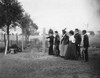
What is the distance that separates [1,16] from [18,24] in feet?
6.29

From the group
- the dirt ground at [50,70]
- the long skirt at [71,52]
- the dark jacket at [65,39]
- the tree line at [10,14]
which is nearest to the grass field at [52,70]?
the dirt ground at [50,70]

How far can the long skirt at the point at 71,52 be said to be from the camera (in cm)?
865

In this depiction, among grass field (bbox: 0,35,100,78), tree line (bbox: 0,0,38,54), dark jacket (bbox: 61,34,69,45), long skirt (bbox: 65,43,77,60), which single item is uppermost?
tree line (bbox: 0,0,38,54)

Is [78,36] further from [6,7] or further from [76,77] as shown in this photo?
[6,7]

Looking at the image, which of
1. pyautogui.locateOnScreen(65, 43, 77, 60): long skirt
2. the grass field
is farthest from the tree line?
the grass field

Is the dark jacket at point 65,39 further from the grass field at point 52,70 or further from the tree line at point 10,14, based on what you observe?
the tree line at point 10,14

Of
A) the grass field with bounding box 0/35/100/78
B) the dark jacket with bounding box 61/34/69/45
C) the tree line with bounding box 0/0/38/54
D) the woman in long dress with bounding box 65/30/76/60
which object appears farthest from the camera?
the tree line with bounding box 0/0/38/54

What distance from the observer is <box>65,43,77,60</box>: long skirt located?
8648mm

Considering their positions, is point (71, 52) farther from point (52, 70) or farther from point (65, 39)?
point (52, 70)

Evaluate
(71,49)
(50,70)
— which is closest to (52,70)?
(50,70)

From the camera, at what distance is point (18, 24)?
14969 millimetres

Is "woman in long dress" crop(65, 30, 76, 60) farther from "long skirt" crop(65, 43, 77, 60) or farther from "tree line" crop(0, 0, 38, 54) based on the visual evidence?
"tree line" crop(0, 0, 38, 54)

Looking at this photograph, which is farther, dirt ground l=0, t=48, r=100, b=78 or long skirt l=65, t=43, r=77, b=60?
long skirt l=65, t=43, r=77, b=60

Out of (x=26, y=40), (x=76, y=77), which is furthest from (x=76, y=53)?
(x=26, y=40)
